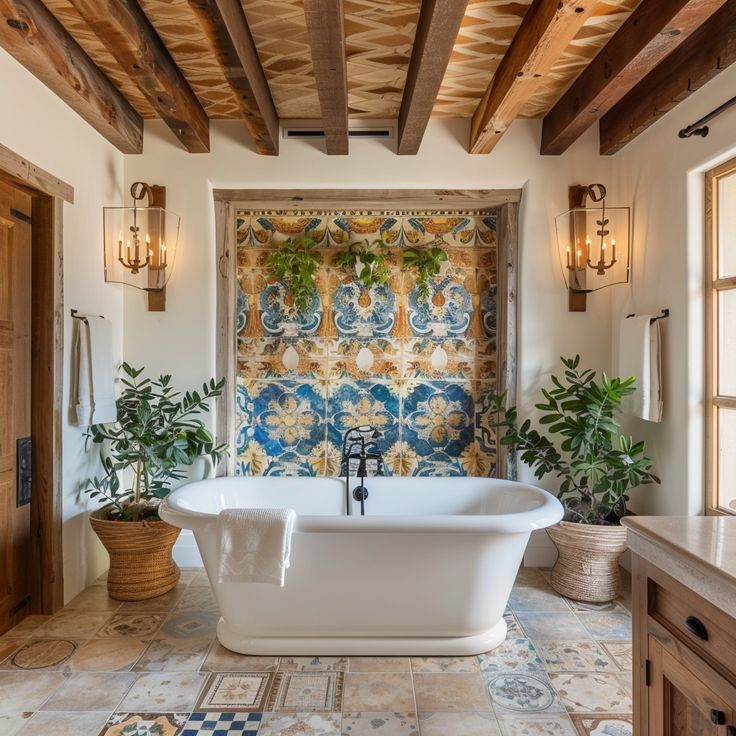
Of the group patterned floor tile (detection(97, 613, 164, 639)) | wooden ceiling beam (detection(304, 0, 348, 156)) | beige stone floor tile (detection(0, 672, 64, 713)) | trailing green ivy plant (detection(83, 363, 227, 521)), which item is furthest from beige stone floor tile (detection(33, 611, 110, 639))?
wooden ceiling beam (detection(304, 0, 348, 156))

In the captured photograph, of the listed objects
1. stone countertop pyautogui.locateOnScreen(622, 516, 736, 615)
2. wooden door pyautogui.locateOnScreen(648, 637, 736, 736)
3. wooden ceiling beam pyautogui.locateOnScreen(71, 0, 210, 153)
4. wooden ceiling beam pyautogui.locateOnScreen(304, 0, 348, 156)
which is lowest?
wooden door pyautogui.locateOnScreen(648, 637, 736, 736)

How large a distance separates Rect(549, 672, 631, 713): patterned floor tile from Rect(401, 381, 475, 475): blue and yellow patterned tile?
55.8 inches

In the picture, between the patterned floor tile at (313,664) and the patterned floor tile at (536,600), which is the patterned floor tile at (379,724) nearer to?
the patterned floor tile at (313,664)

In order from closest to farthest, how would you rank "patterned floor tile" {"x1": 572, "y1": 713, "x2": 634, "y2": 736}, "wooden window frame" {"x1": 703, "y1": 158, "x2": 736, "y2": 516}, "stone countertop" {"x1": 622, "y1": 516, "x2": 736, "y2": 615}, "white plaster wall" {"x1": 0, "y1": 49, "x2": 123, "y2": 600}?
"stone countertop" {"x1": 622, "y1": 516, "x2": 736, "y2": 615} < "patterned floor tile" {"x1": 572, "y1": 713, "x2": 634, "y2": 736} < "white plaster wall" {"x1": 0, "y1": 49, "x2": 123, "y2": 600} < "wooden window frame" {"x1": 703, "y1": 158, "x2": 736, "y2": 516}

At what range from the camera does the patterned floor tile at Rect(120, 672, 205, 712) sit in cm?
188

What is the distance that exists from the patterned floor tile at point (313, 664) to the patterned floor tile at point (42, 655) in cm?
86

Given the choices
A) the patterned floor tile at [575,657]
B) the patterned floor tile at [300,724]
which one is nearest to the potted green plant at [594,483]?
the patterned floor tile at [575,657]

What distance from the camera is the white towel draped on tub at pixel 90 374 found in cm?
266

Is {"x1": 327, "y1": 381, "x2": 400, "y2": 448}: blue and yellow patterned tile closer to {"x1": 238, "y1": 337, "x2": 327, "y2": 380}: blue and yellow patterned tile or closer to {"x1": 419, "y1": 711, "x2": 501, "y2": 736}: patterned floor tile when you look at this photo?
{"x1": 238, "y1": 337, "x2": 327, "y2": 380}: blue and yellow patterned tile

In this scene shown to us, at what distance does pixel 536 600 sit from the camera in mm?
2727

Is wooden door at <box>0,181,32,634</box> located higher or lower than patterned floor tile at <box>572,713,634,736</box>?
higher

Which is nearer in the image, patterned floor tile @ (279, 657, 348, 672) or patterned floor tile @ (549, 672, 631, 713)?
patterned floor tile @ (549, 672, 631, 713)

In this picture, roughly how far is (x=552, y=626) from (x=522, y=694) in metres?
0.58

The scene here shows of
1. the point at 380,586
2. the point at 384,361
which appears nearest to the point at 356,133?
the point at 384,361
